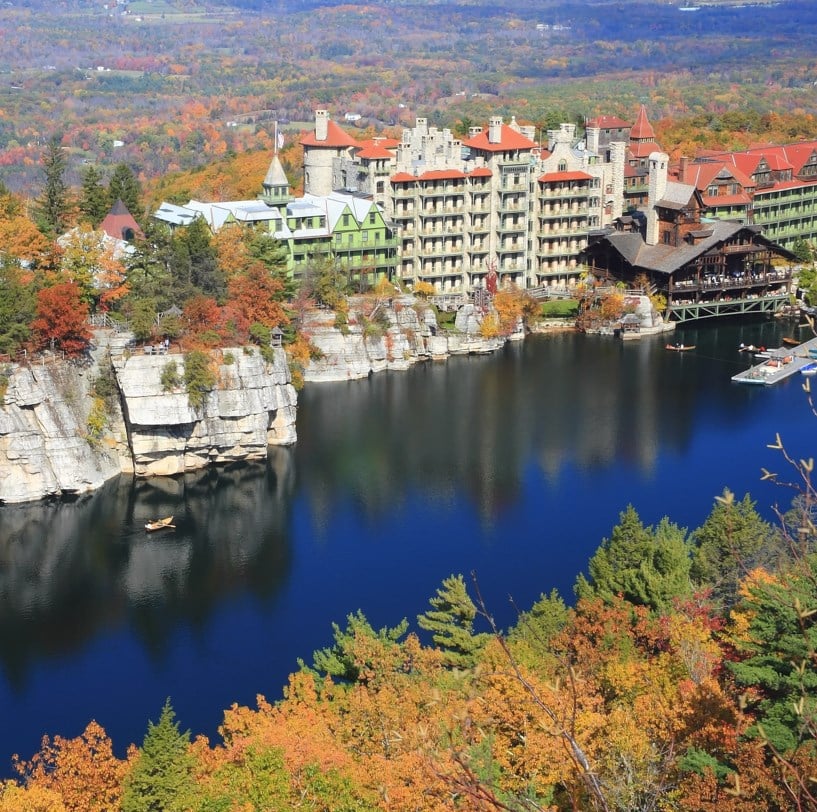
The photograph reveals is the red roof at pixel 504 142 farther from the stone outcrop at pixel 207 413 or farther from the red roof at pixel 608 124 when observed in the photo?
the stone outcrop at pixel 207 413

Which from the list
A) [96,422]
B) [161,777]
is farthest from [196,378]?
[161,777]

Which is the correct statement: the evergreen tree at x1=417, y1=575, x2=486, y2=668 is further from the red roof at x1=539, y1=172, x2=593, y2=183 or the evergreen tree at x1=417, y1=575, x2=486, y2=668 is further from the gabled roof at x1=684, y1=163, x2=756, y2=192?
the gabled roof at x1=684, y1=163, x2=756, y2=192

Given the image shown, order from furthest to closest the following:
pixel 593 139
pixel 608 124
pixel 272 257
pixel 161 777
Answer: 1. pixel 608 124
2. pixel 593 139
3. pixel 272 257
4. pixel 161 777

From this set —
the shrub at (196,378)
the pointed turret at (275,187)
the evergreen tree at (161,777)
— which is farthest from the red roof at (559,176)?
the evergreen tree at (161,777)

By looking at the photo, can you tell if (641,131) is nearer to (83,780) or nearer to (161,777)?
(161,777)

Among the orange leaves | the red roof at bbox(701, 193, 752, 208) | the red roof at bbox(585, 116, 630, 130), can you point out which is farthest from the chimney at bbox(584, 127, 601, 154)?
the orange leaves

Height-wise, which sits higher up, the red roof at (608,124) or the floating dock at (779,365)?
the red roof at (608,124)

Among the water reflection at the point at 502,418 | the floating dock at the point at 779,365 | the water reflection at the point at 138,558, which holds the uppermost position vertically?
the floating dock at the point at 779,365
